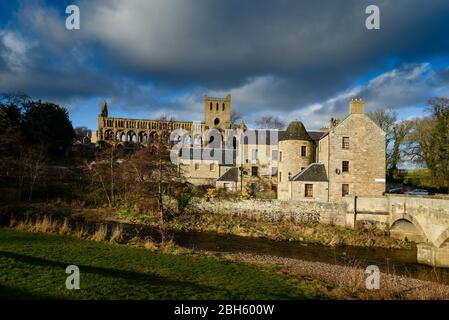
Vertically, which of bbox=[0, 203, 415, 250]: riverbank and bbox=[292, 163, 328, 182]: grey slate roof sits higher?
bbox=[292, 163, 328, 182]: grey slate roof

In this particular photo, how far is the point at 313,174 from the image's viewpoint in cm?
2919

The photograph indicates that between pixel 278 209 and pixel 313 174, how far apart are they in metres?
4.46

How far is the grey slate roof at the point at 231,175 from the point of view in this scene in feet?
134

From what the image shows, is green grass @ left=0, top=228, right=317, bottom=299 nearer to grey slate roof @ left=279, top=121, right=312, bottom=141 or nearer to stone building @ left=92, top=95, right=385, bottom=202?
stone building @ left=92, top=95, right=385, bottom=202

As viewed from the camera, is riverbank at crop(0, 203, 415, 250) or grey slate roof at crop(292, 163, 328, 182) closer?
riverbank at crop(0, 203, 415, 250)

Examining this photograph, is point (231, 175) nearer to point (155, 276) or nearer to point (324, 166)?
point (324, 166)

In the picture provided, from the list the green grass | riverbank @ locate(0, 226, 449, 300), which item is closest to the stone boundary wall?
riverbank @ locate(0, 226, 449, 300)

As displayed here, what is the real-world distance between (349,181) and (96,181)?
2730cm

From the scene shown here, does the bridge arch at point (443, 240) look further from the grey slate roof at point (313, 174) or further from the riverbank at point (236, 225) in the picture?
the grey slate roof at point (313, 174)

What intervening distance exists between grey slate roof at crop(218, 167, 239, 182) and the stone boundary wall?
10.5 metres

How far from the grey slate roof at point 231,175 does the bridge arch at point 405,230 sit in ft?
64.7

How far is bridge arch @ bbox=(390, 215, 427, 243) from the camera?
2433cm

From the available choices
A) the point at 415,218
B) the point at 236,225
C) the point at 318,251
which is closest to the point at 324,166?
the point at 415,218
